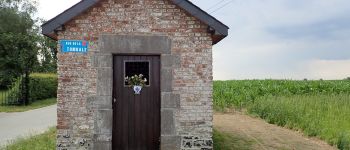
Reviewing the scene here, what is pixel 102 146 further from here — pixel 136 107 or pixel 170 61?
pixel 170 61

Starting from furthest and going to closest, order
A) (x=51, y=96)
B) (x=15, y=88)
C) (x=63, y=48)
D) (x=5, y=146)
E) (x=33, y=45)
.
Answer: (x=51, y=96) → (x=33, y=45) → (x=15, y=88) → (x=5, y=146) → (x=63, y=48)

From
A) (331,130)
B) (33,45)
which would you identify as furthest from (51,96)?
(331,130)

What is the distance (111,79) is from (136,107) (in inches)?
35.0

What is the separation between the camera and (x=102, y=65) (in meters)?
9.65

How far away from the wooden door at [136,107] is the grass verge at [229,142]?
7.25 ft

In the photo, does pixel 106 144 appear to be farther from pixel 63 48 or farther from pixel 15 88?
pixel 15 88

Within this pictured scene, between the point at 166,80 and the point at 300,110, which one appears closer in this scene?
the point at 166,80

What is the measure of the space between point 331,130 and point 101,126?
27.9ft

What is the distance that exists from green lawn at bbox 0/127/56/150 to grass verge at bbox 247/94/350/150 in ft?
28.1

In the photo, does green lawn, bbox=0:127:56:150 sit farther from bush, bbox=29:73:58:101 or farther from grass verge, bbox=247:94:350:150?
bush, bbox=29:73:58:101

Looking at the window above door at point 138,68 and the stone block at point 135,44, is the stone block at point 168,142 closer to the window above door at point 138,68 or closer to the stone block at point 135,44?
the window above door at point 138,68

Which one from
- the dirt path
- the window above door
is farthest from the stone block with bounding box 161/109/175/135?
the dirt path

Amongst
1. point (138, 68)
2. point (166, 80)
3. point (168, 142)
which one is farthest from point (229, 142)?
point (138, 68)

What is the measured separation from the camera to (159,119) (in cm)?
991
